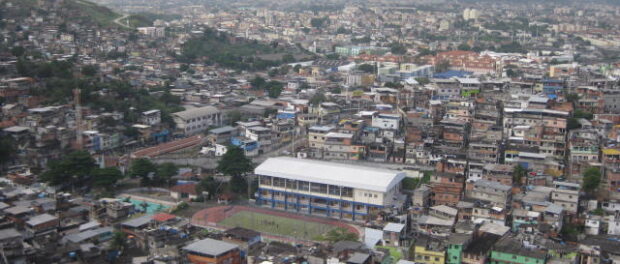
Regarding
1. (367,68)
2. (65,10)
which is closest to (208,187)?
(367,68)

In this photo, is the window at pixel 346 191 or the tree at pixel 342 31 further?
the tree at pixel 342 31

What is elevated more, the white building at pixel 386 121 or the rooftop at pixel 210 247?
the white building at pixel 386 121

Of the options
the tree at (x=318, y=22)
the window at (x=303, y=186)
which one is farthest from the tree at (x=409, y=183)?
the tree at (x=318, y=22)

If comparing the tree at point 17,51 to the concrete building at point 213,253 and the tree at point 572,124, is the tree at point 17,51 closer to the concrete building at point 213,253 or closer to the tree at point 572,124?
the concrete building at point 213,253

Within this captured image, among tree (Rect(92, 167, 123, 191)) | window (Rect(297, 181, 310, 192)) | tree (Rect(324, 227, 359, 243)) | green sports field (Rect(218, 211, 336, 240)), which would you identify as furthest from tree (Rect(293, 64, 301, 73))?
tree (Rect(324, 227, 359, 243))

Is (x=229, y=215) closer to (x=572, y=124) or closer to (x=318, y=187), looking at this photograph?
(x=318, y=187)

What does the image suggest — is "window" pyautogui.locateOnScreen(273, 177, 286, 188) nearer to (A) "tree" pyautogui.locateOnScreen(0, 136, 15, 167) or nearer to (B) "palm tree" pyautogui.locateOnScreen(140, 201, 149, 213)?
(B) "palm tree" pyautogui.locateOnScreen(140, 201, 149, 213)

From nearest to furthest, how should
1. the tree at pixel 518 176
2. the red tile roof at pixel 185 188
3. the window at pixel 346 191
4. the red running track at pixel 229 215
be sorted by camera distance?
1. the red running track at pixel 229 215
2. the window at pixel 346 191
3. the tree at pixel 518 176
4. the red tile roof at pixel 185 188
